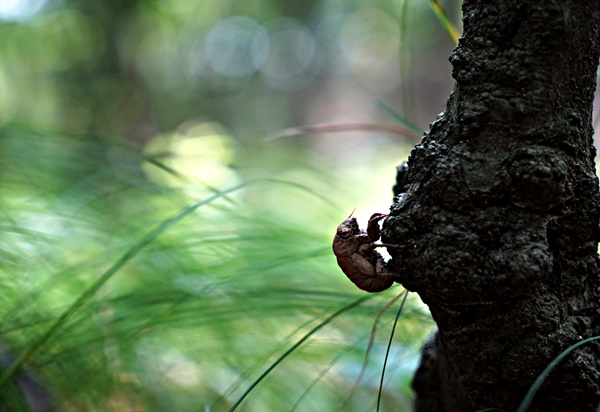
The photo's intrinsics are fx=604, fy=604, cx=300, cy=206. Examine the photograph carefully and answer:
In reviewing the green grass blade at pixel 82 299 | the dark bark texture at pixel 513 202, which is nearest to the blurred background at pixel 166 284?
the green grass blade at pixel 82 299

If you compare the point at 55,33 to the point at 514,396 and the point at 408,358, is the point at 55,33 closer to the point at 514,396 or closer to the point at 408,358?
the point at 408,358

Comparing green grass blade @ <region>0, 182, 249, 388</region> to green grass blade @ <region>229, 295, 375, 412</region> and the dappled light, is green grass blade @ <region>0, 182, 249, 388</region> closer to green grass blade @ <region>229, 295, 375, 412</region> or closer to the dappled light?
the dappled light

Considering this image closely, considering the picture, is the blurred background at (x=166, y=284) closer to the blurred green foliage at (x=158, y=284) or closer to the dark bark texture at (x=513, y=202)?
the blurred green foliage at (x=158, y=284)

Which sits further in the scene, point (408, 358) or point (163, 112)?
point (163, 112)

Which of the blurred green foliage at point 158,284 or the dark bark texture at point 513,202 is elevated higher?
the blurred green foliage at point 158,284

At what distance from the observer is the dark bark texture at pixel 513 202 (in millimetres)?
447

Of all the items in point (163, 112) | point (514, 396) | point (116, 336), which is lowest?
point (514, 396)

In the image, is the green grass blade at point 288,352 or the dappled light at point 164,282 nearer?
the green grass blade at point 288,352

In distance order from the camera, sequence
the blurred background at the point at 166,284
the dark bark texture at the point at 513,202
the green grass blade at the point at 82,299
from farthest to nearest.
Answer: the blurred background at the point at 166,284, the green grass blade at the point at 82,299, the dark bark texture at the point at 513,202

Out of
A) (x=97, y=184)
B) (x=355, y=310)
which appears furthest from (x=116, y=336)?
(x=97, y=184)

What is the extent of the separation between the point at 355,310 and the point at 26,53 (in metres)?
2.29

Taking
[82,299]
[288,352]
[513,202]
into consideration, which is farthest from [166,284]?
[513,202]

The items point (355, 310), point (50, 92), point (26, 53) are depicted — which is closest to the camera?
point (355, 310)

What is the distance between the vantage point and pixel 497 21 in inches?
18.1
